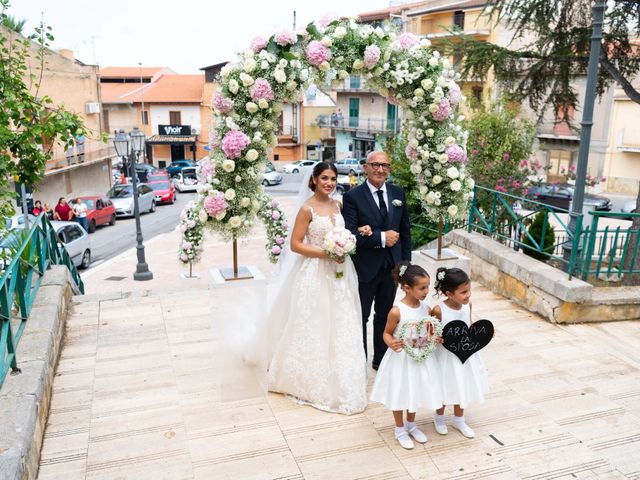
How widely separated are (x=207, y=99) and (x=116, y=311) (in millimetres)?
44565

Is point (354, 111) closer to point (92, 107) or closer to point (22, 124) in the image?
point (92, 107)

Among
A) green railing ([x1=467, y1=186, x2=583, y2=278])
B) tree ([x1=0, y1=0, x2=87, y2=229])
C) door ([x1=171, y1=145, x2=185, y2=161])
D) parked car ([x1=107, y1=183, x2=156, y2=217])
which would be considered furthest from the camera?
door ([x1=171, y1=145, x2=185, y2=161])

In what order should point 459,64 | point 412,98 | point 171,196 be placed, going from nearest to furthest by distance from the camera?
point 412,98 < point 459,64 < point 171,196

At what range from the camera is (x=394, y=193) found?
5.01 metres

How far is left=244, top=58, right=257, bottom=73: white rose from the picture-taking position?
186 inches

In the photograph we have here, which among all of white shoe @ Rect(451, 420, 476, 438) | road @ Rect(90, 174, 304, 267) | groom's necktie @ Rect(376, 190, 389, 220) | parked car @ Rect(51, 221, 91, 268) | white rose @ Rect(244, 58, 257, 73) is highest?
white rose @ Rect(244, 58, 257, 73)

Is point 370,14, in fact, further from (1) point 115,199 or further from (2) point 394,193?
(2) point 394,193

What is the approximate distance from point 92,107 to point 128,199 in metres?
8.59

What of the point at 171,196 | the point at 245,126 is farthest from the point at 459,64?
Result: the point at 171,196

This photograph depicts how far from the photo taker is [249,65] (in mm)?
4730

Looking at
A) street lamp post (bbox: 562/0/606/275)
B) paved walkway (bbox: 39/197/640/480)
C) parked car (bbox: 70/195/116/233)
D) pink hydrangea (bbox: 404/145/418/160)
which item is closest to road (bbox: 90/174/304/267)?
parked car (bbox: 70/195/116/233)

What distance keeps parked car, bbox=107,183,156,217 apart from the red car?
160 cm

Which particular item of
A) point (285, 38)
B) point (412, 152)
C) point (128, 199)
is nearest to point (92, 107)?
point (128, 199)

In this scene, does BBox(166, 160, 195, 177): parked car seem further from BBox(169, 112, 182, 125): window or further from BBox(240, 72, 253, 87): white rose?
BBox(240, 72, 253, 87): white rose
